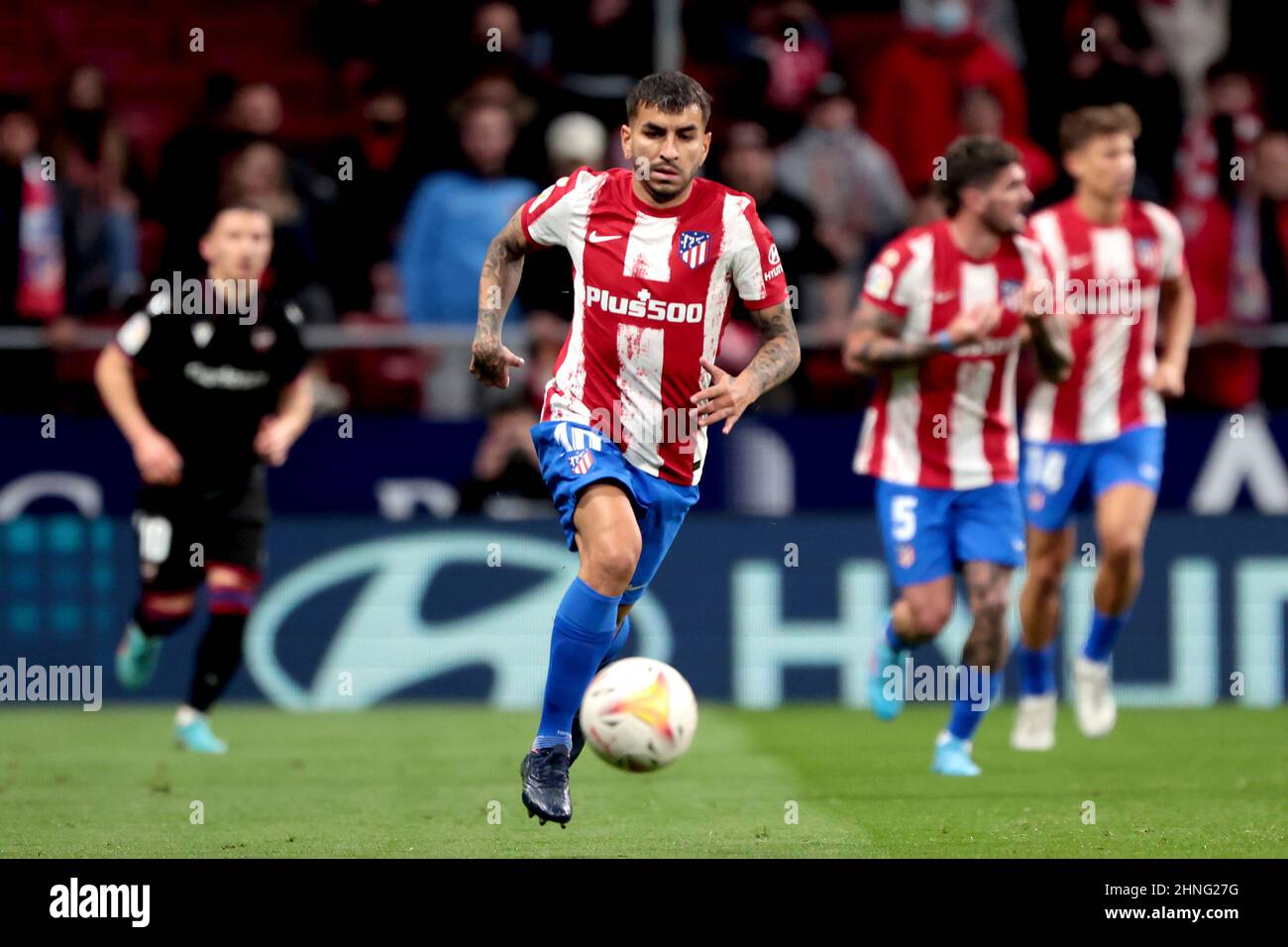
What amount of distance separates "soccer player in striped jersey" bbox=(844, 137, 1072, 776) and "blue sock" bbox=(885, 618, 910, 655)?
145 millimetres

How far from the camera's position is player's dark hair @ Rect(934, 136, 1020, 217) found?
29.4ft

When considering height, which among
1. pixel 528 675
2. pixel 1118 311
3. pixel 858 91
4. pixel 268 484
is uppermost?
pixel 858 91

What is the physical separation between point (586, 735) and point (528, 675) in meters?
5.13

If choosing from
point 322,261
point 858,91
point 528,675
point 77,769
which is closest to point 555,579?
point 528,675

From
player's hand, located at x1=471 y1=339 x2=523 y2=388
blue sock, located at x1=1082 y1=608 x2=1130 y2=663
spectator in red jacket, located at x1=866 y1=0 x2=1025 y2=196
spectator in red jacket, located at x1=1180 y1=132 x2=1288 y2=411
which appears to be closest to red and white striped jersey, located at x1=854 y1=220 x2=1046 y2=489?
blue sock, located at x1=1082 y1=608 x2=1130 y2=663

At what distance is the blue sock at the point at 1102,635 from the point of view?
32.9 ft

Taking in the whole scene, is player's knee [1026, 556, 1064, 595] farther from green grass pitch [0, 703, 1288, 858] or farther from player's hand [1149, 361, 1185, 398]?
player's hand [1149, 361, 1185, 398]

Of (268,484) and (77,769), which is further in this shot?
(268,484)

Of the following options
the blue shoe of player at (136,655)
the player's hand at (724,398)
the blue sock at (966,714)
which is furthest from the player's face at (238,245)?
the player's hand at (724,398)

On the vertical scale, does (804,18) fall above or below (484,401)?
above

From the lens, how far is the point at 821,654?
1197cm

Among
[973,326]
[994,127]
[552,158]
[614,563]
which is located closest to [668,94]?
[614,563]

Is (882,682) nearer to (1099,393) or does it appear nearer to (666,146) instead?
(1099,393)
